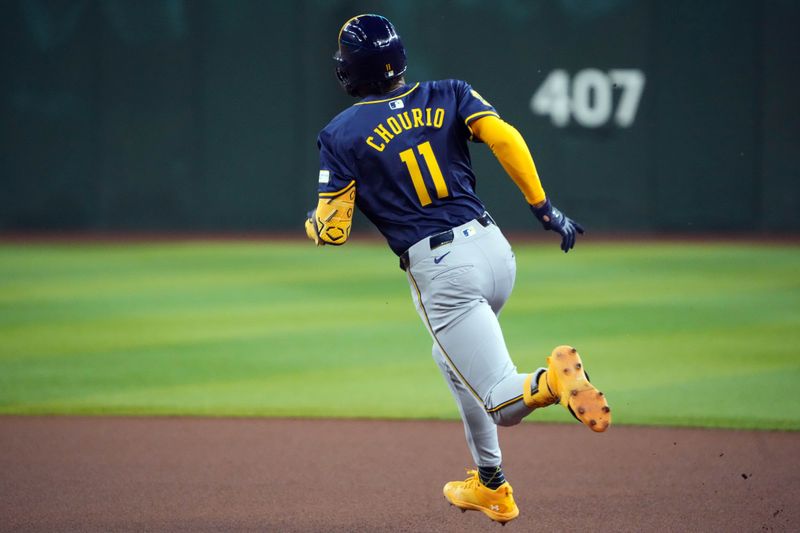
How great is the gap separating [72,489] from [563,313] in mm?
6061

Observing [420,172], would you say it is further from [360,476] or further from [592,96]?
[592,96]

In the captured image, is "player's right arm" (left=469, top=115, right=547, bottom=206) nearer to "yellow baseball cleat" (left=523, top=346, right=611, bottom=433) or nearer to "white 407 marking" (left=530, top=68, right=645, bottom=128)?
"yellow baseball cleat" (left=523, top=346, right=611, bottom=433)

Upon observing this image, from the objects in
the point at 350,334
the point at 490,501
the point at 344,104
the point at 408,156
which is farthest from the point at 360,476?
the point at 344,104

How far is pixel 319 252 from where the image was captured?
15.5 m

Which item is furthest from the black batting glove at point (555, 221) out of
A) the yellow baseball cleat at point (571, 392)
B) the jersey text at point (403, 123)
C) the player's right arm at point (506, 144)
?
the yellow baseball cleat at point (571, 392)

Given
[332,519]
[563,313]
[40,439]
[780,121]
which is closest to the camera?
[332,519]

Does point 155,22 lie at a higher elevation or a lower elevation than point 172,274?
higher

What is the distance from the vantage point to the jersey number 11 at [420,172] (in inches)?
158

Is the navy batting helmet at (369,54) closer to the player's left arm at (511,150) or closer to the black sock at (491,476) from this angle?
the player's left arm at (511,150)

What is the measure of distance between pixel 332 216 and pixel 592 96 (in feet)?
45.3

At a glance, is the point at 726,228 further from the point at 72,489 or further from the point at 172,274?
the point at 72,489

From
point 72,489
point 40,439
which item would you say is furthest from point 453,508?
point 40,439

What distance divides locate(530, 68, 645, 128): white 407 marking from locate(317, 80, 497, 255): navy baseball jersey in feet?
44.0

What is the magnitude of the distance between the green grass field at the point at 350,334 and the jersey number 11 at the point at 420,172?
2923 mm
